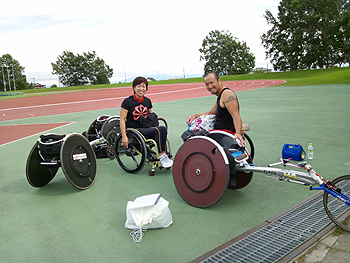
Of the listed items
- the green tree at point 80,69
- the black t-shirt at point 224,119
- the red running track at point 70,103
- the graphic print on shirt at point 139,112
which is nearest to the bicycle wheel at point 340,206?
the black t-shirt at point 224,119

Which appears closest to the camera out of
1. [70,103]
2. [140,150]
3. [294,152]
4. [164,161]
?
[164,161]

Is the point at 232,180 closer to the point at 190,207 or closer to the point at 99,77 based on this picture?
the point at 190,207

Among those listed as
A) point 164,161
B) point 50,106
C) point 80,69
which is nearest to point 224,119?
point 164,161

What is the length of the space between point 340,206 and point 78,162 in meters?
3.35

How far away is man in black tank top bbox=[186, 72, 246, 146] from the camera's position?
3.61 metres

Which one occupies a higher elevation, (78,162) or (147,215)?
(78,162)

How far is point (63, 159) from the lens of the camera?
3.92 meters

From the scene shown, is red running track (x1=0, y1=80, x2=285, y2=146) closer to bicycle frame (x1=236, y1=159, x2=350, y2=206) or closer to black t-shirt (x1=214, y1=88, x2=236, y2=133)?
black t-shirt (x1=214, y1=88, x2=236, y2=133)

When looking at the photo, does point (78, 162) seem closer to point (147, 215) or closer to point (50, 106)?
point (147, 215)

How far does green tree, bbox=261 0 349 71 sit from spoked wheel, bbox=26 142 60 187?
5642cm

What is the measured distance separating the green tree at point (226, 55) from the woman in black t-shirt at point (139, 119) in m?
80.2

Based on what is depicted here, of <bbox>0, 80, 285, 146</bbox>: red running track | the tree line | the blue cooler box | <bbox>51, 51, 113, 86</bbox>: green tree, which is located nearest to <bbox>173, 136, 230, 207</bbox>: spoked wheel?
the blue cooler box

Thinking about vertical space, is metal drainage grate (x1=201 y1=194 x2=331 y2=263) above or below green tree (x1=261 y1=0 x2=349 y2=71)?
below

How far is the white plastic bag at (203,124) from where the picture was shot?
12.8 feet
